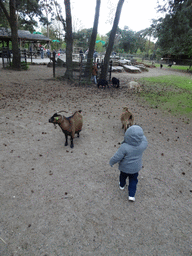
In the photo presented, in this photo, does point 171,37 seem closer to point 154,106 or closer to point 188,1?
point 188,1

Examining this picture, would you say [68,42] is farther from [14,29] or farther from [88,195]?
[88,195]

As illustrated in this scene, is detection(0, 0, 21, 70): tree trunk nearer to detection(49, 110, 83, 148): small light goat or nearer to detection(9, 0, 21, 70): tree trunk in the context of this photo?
detection(9, 0, 21, 70): tree trunk

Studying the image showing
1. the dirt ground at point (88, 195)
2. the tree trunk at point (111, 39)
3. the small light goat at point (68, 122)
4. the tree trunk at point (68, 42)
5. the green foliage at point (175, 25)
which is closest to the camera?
the dirt ground at point (88, 195)

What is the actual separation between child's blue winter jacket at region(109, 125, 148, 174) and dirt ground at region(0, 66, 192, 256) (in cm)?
83

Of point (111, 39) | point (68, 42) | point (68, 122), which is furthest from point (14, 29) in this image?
point (68, 122)

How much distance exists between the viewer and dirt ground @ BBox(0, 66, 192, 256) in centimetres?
293

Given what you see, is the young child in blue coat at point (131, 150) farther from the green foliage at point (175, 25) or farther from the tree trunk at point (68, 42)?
the tree trunk at point (68, 42)

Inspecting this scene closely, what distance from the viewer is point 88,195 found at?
392cm

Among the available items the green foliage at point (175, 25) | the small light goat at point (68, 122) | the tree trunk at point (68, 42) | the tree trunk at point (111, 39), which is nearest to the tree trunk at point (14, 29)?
the tree trunk at point (68, 42)

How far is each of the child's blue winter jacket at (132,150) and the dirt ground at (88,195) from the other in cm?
83

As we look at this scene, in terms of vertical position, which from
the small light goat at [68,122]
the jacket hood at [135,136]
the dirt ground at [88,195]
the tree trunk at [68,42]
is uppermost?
the tree trunk at [68,42]

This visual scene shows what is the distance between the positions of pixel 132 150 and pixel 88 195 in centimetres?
144

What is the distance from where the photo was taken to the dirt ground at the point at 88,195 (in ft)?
9.61

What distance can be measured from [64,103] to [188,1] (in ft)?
25.7
